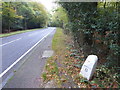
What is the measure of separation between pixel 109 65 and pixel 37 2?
47583 mm

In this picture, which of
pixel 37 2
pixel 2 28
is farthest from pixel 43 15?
pixel 2 28

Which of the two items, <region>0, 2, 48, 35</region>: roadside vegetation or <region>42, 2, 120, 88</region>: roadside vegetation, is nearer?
<region>42, 2, 120, 88</region>: roadside vegetation

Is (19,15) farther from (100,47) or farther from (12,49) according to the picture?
(100,47)

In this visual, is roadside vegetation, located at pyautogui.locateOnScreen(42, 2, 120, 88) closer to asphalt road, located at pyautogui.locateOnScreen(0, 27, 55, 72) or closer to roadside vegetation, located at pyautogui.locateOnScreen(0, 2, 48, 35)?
asphalt road, located at pyautogui.locateOnScreen(0, 27, 55, 72)

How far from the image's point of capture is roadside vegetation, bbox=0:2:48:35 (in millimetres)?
22841

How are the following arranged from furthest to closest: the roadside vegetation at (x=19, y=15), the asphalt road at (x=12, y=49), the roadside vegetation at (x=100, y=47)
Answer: the roadside vegetation at (x=19, y=15) → the asphalt road at (x=12, y=49) → the roadside vegetation at (x=100, y=47)

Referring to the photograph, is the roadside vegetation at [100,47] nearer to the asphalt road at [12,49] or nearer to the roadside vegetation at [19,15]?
the asphalt road at [12,49]

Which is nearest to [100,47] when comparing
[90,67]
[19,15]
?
[90,67]

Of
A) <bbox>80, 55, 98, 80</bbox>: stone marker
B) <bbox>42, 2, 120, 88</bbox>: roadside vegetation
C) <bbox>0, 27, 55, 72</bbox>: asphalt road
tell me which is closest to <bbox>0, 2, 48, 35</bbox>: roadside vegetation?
<bbox>0, 27, 55, 72</bbox>: asphalt road

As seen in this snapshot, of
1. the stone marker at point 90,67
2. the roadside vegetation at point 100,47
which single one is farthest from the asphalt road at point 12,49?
the stone marker at point 90,67

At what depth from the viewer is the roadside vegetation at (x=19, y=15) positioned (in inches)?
899

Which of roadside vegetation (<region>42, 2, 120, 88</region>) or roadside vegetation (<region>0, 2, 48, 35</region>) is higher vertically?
roadside vegetation (<region>0, 2, 48, 35</region>)

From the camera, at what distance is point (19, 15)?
32.7 m

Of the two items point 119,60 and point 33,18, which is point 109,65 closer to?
point 119,60
